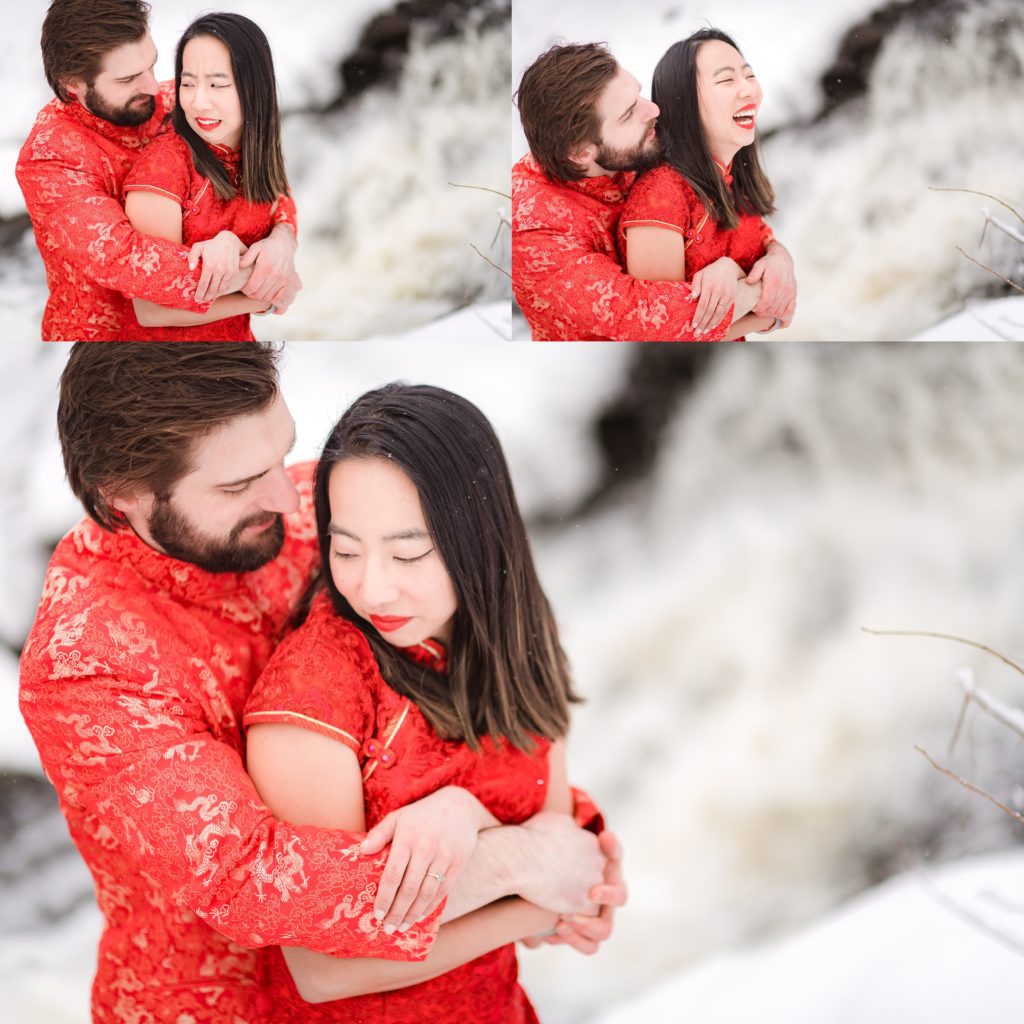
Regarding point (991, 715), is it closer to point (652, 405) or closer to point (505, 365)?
point (652, 405)

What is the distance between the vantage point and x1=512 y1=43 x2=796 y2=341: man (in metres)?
2.56

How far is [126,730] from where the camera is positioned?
207 centimetres

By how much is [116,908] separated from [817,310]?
5.93 feet

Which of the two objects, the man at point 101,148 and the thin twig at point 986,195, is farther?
the thin twig at point 986,195

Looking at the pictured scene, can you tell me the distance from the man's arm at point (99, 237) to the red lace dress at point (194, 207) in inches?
2.1

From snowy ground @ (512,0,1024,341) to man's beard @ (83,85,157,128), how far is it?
1062 mm

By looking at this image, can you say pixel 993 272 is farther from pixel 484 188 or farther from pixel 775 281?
pixel 484 188

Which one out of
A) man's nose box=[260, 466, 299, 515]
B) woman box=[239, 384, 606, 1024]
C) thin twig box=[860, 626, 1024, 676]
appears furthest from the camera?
thin twig box=[860, 626, 1024, 676]

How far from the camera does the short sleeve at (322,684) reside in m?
2.12

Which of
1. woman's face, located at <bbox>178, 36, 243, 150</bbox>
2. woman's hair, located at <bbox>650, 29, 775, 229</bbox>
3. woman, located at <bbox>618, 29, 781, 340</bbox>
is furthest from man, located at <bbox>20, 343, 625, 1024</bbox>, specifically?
woman's hair, located at <bbox>650, 29, 775, 229</bbox>

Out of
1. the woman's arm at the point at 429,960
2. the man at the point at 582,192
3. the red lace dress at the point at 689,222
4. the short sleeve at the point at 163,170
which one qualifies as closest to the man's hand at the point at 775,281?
the red lace dress at the point at 689,222

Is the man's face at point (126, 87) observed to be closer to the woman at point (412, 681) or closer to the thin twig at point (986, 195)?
the woman at point (412, 681)

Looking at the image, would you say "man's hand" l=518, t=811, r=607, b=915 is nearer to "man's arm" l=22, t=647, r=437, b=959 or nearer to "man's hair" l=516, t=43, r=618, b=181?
"man's arm" l=22, t=647, r=437, b=959

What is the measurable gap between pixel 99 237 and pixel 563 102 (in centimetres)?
95
